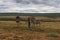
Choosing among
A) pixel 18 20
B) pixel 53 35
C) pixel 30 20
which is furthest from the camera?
pixel 18 20

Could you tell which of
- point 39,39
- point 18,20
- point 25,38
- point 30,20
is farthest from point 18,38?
Answer: point 18,20

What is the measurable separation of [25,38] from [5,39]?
4.71 feet

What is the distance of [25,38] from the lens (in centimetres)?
1478

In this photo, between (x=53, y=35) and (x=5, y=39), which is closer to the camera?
(x=5, y=39)

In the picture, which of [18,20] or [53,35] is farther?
[18,20]

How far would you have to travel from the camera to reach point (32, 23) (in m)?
23.1

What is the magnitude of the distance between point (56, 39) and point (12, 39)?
3182 millimetres

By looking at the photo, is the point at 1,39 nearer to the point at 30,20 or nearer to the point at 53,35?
the point at 53,35

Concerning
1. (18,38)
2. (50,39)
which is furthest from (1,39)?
(50,39)

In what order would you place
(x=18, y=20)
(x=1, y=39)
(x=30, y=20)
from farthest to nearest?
(x=18, y=20) → (x=30, y=20) → (x=1, y=39)

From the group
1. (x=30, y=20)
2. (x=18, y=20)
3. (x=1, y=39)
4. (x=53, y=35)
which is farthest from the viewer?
(x=18, y=20)

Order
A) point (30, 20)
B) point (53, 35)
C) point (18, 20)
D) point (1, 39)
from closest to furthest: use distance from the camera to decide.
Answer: point (1, 39) → point (53, 35) → point (30, 20) → point (18, 20)

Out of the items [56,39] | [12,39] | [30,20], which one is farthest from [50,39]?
[30,20]

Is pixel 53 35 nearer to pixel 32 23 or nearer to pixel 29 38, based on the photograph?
pixel 29 38
